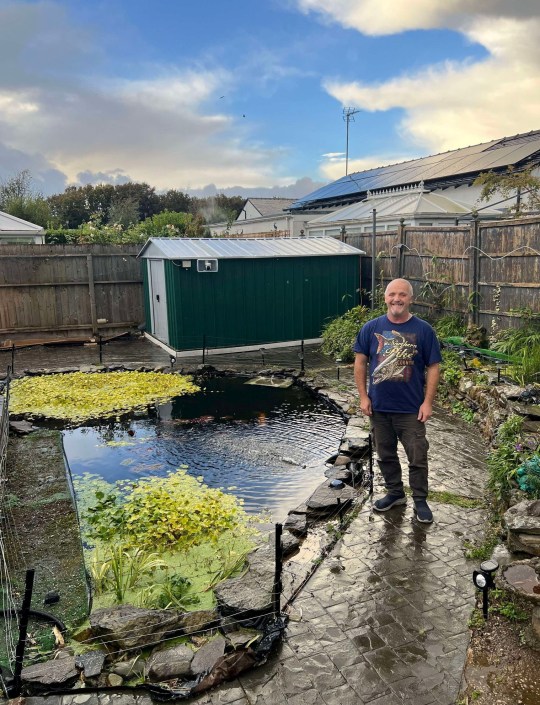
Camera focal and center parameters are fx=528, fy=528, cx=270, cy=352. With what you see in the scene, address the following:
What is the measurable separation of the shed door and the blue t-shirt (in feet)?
27.1

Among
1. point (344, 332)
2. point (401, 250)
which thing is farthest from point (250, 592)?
point (401, 250)

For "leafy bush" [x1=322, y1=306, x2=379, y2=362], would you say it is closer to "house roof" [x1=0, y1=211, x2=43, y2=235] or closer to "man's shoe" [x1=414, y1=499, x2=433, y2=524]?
"man's shoe" [x1=414, y1=499, x2=433, y2=524]

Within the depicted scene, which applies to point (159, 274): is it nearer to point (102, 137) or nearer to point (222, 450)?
point (222, 450)

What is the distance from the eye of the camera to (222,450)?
246 inches

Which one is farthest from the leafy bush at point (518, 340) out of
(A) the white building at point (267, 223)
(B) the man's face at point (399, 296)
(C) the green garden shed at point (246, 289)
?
(A) the white building at point (267, 223)

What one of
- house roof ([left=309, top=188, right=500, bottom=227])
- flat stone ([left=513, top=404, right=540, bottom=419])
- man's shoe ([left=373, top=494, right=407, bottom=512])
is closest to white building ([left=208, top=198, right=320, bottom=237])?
house roof ([left=309, top=188, right=500, bottom=227])

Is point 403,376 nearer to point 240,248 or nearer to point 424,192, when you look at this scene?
Answer: point 240,248

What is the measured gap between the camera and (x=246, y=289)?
1152cm

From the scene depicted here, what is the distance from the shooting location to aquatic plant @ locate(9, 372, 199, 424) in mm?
7828

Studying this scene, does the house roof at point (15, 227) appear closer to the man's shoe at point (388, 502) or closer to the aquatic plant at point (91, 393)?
the aquatic plant at point (91, 393)

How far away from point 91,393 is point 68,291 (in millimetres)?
6144

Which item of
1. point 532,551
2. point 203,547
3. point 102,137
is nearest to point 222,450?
point 203,547

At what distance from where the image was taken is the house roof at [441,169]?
17.2 metres

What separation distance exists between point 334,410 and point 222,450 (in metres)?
2.12
